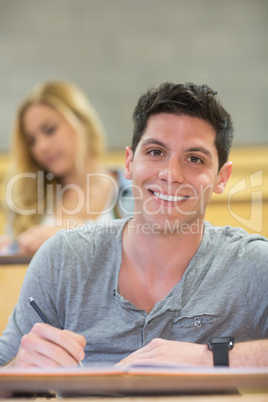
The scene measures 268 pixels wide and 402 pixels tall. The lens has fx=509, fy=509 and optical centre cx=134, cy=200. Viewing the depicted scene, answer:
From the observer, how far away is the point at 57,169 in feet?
8.01

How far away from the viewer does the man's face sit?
105cm

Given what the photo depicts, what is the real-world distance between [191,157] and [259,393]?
0.56 metres

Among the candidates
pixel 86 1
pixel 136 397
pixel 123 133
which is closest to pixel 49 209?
pixel 123 133

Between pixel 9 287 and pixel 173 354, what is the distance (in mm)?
684

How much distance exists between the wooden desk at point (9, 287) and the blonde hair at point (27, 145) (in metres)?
0.87

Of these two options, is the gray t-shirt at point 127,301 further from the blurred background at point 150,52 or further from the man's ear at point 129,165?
the blurred background at point 150,52

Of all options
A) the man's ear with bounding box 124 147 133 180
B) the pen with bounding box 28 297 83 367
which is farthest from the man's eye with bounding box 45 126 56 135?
the pen with bounding box 28 297 83 367

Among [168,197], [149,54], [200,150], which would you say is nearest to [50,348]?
[168,197]

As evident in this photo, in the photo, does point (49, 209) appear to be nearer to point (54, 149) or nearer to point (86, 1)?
point (54, 149)

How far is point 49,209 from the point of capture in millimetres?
2350

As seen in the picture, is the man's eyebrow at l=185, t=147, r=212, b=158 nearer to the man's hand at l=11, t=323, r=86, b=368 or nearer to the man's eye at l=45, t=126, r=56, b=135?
the man's hand at l=11, t=323, r=86, b=368

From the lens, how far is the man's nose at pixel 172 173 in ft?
3.41

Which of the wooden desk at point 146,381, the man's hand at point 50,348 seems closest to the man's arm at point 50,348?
the man's hand at point 50,348

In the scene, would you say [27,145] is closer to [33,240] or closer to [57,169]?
[57,169]
